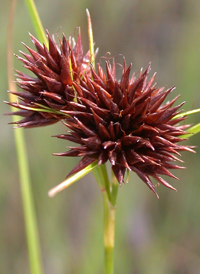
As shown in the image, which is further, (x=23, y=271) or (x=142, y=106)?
(x=23, y=271)

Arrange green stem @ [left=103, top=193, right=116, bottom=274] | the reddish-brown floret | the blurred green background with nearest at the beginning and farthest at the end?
1. the reddish-brown floret
2. green stem @ [left=103, top=193, right=116, bottom=274]
3. the blurred green background

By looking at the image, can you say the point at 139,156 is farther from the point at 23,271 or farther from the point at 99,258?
the point at 23,271

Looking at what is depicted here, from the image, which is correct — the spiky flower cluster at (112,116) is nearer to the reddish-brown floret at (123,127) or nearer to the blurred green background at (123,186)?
the reddish-brown floret at (123,127)

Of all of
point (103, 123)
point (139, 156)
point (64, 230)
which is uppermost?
point (103, 123)

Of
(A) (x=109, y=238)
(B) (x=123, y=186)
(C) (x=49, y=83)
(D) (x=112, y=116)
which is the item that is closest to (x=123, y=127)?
(D) (x=112, y=116)

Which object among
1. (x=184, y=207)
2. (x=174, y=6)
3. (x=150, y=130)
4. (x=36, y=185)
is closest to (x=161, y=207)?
(x=184, y=207)

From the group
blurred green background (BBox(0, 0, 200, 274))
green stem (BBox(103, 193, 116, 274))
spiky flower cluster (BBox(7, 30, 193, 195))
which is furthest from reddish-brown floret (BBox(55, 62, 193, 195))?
blurred green background (BBox(0, 0, 200, 274))

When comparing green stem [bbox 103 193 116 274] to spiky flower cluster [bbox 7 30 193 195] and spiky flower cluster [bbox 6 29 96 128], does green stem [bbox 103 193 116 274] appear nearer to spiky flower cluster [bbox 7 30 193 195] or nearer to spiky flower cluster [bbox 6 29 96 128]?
spiky flower cluster [bbox 7 30 193 195]
